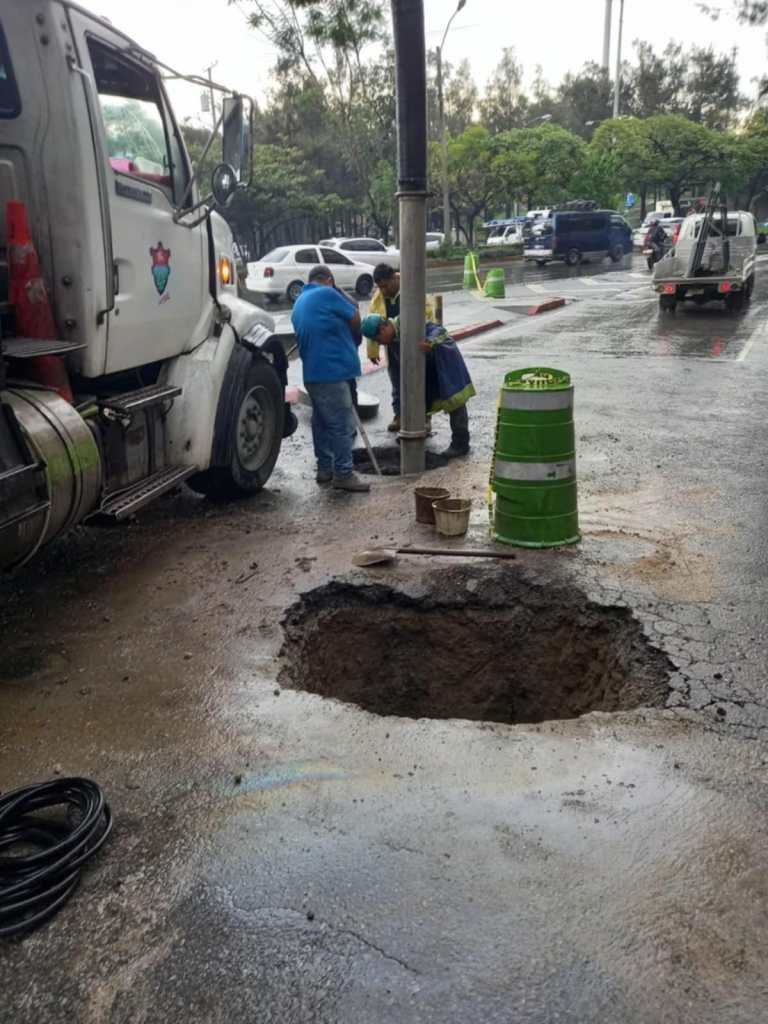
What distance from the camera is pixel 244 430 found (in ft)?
21.2

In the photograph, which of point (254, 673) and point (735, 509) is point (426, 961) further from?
point (735, 509)

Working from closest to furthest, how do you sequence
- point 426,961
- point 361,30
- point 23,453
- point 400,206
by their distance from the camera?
point 426,961, point 23,453, point 400,206, point 361,30

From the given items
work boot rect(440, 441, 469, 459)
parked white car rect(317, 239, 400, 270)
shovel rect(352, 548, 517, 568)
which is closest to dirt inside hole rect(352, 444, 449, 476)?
work boot rect(440, 441, 469, 459)

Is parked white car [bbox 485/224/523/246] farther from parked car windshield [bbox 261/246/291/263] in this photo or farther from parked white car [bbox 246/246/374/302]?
parked car windshield [bbox 261/246/291/263]

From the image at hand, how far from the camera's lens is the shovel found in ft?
16.7

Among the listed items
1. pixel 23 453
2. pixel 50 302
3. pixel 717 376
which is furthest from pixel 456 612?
pixel 717 376

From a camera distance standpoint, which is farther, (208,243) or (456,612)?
(208,243)

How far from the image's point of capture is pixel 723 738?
3.34 m

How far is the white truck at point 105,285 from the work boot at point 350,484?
109cm

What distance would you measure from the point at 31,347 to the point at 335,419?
302 centimetres

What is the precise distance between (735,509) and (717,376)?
5.64 m

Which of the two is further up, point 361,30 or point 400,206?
point 361,30

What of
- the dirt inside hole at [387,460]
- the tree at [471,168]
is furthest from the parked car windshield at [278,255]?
the tree at [471,168]

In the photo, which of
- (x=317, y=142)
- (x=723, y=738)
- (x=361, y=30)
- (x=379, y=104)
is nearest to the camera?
(x=723, y=738)
